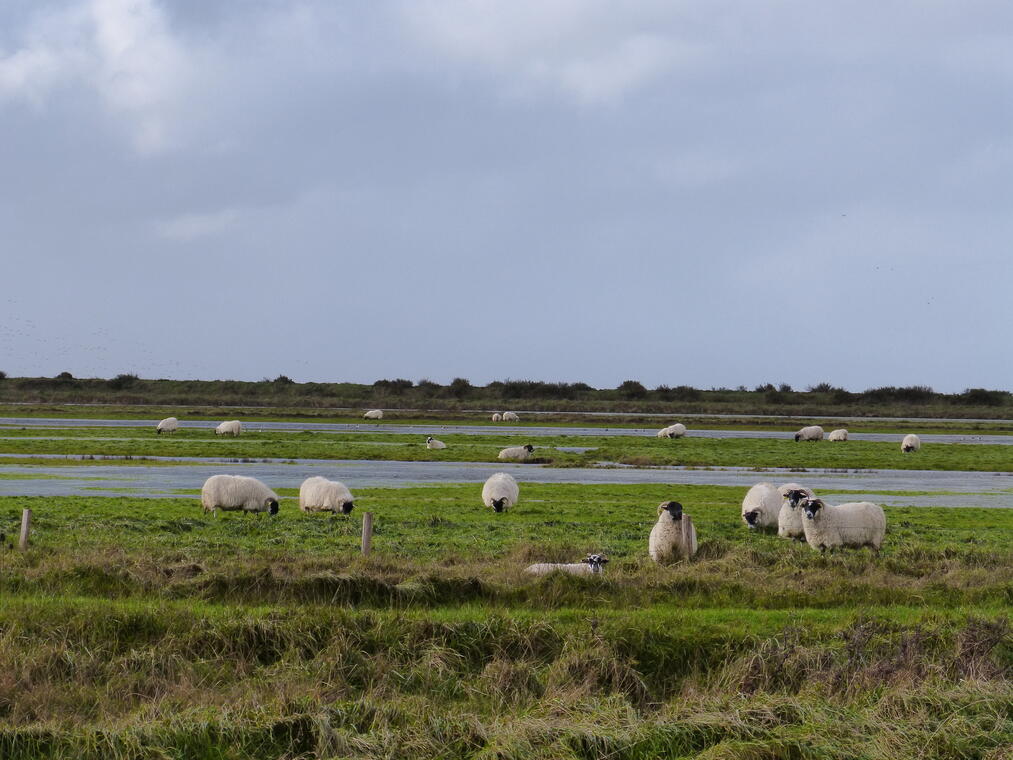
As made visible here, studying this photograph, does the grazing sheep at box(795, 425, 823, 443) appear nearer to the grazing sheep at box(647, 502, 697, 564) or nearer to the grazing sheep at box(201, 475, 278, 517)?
the grazing sheep at box(201, 475, 278, 517)

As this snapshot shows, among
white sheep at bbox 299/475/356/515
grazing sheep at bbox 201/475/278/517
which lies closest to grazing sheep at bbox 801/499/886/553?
white sheep at bbox 299/475/356/515

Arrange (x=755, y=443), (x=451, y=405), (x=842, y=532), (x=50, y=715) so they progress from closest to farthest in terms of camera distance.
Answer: (x=50, y=715) → (x=842, y=532) → (x=755, y=443) → (x=451, y=405)

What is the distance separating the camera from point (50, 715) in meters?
9.94

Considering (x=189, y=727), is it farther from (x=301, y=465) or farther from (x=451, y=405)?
(x=451, y=405)

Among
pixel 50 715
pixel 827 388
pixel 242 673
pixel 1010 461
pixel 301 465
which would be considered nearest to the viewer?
pixel 50 715

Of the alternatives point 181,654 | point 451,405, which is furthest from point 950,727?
point 451,405

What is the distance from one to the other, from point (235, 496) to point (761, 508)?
14.2 m

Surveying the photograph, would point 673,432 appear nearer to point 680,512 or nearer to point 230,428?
point 230,428

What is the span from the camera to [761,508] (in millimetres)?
24250

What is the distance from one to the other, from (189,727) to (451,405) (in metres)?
119

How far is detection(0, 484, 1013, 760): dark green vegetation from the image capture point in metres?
9.23

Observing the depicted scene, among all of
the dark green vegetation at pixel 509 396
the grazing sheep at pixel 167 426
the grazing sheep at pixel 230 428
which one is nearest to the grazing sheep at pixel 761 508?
the grazing sheep at pixel 230 428

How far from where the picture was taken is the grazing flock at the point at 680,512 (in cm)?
1778

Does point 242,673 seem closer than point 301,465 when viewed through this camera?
Yes
